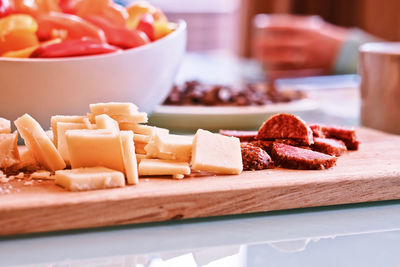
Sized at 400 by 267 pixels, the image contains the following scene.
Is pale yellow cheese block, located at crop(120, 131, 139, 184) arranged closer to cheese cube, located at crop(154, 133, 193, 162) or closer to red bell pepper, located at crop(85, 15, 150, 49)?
cheese cube, located at crop(154, 133, 193, 162)

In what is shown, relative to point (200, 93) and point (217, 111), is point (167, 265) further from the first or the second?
point (200, 93)

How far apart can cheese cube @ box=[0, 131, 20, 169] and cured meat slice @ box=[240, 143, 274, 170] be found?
0.38 metres

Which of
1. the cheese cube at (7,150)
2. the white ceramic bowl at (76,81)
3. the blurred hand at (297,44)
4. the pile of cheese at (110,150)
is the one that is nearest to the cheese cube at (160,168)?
the pile of cheese at (110,150)

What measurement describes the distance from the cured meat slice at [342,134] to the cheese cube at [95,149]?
0.45 meters

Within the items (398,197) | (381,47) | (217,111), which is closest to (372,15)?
(381,47)

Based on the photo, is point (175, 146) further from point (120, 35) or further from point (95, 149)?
point (120, 35)

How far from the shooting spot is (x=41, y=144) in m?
0.83

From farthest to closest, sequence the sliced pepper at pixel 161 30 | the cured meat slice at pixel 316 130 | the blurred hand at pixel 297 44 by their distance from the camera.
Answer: the blurred hand at pixel 297 44 → the sliced pepper at pixel 161 30 → the cured meat slice at pixel 316 130

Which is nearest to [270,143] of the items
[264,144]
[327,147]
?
[264,144]

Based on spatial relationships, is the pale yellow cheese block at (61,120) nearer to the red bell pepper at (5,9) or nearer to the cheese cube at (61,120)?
the cheese cube at (61,120)

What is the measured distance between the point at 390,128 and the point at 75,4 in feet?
2.89

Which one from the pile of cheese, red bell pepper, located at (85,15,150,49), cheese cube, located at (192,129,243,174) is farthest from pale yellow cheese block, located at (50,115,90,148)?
red bell pepper, located at (85,15,150,49)

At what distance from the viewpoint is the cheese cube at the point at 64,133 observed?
85 cm

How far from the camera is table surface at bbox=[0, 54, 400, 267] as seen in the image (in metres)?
0.61
